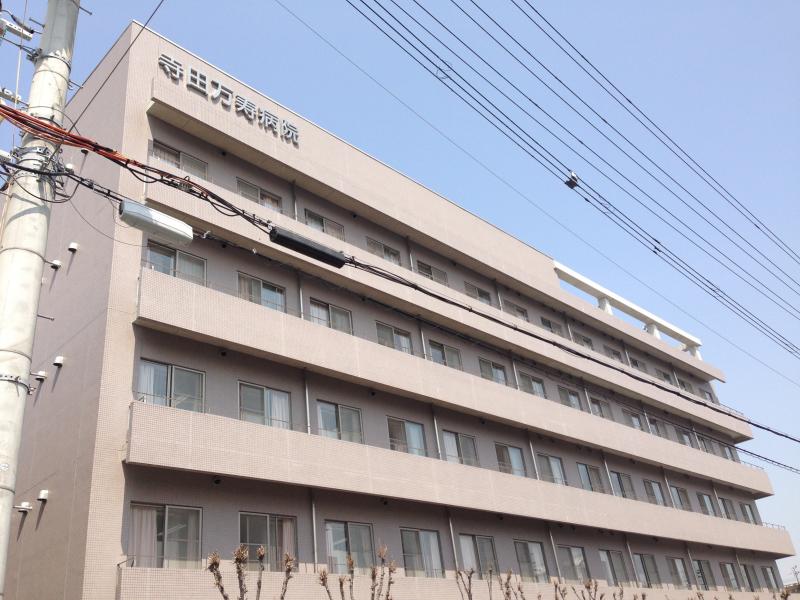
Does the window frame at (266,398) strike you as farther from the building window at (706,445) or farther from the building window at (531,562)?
the building window at (706,445)

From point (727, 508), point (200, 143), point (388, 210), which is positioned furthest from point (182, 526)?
point (727, 508)

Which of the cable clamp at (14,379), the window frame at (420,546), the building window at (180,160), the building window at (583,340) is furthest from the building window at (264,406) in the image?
the building window at (583,340)

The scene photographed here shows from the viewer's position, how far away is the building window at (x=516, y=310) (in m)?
27.5

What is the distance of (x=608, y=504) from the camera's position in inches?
976

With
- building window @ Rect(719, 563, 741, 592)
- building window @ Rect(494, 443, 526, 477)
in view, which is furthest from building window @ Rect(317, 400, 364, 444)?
building window @ Rect(719, 563, 741, 592)

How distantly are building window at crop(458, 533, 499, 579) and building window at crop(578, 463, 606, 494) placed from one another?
22.6 ft

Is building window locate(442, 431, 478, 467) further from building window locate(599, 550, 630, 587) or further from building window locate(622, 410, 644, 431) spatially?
building window locate(622, 410, 644, 431)

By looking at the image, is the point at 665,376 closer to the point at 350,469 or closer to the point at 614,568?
the point at 614,568

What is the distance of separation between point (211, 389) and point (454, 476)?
7209 mm

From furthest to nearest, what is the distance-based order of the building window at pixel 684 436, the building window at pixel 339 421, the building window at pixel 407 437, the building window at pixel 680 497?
the building window at pixel 684 436 → the building window at pixel 680 497 → the building window at pixel 407 437 → the building window at pixel 339 421

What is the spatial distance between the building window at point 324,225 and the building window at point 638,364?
18.8m

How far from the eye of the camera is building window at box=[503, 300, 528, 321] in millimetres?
27547

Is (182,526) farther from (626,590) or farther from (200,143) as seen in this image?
(626,590)

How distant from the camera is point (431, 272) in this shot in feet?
81.6
